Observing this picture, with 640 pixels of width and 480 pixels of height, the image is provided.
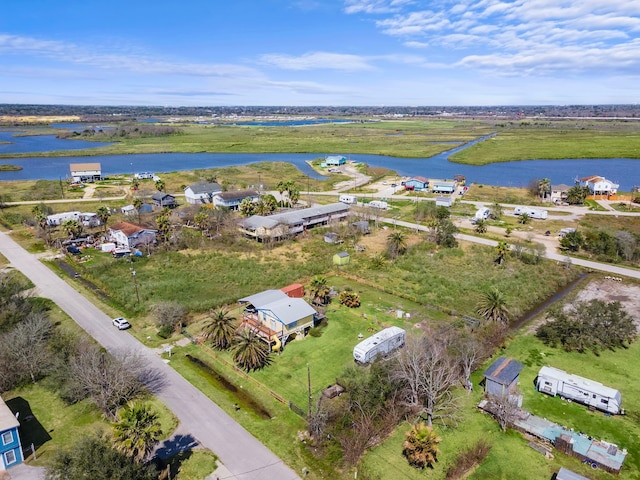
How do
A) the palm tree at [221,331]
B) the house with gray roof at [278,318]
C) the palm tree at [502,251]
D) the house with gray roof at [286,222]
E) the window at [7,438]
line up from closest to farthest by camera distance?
1. the window at [7,438]
2. the palm tree at [221,331]
3. the house with gray roof at [278,318]
4. the palm tree at [502,251]
5. the house with gray roof at [286,222]

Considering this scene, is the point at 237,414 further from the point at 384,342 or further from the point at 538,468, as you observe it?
the point at 538,468

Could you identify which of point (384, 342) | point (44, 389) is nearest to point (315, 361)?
point (384, 342)

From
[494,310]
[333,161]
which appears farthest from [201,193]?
[494,310]

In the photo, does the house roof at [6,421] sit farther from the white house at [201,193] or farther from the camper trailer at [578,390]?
the white house at [201,193]

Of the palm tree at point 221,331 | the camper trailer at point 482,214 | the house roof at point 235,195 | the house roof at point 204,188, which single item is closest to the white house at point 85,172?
the house roof at point 204,188

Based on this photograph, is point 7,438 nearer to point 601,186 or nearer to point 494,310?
point 494,310

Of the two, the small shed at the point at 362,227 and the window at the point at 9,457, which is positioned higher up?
the small shed at the point at 362,227

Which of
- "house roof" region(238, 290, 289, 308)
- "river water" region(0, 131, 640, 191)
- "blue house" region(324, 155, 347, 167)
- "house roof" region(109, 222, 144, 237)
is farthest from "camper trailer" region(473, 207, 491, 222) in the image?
"blue house" region(324, 155, 347, 167)
